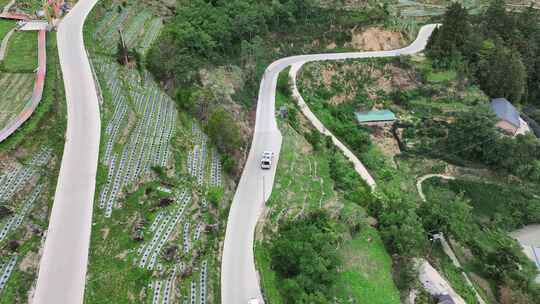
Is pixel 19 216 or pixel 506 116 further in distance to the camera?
pixel 506 116

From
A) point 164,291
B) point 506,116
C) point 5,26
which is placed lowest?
point 506,116

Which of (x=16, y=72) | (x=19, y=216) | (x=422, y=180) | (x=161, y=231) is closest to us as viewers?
(x=19, y=216)

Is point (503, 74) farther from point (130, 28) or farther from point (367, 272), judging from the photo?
point (130, 28)

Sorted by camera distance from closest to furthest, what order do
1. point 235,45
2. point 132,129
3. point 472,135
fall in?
point 132,129
point 472,135
point 235,45

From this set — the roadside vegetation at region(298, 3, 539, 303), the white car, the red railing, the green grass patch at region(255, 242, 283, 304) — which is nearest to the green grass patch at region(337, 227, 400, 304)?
the roadside vegetation at region(298, 3, 539, 303)

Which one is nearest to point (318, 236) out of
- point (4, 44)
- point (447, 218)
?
point (447, 218)

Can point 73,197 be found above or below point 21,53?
below
